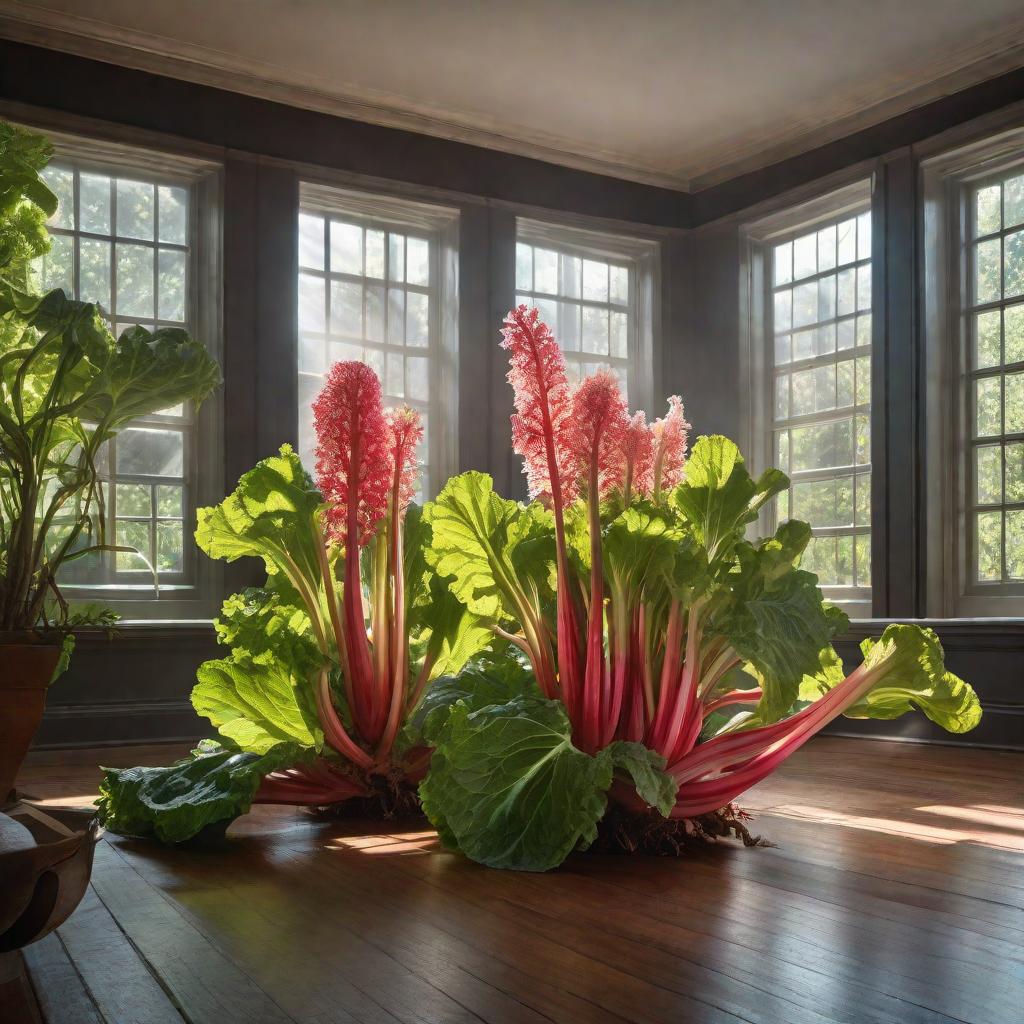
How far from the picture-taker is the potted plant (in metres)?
2.28

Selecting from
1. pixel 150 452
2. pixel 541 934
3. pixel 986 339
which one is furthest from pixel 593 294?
pixel 541 934

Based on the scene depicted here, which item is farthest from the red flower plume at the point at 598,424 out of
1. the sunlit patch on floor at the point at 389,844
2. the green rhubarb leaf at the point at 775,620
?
the sunlit patch on floor at the point at 389,844

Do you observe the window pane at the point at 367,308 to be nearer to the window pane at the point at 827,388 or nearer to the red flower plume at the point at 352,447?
the window pane at the point at 827,388

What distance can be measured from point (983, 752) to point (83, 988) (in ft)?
12.0

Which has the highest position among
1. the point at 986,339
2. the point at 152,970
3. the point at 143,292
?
the point at 143,292

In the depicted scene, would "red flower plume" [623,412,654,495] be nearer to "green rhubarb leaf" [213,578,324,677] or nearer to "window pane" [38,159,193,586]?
"green rhubarb leaf" [213,578,324,677]

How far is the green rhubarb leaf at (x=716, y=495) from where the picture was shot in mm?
1957

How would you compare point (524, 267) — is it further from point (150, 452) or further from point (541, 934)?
point (541, 934)

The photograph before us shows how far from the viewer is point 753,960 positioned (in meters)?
1.30

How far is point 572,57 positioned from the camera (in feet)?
16.1

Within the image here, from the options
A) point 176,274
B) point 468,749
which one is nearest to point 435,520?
point 468,749

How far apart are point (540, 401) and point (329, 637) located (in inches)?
26.9

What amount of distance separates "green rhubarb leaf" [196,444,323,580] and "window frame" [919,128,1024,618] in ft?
11.2

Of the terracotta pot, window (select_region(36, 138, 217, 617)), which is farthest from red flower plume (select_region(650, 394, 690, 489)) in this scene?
window (select_region(36, 138, 217, 617))
